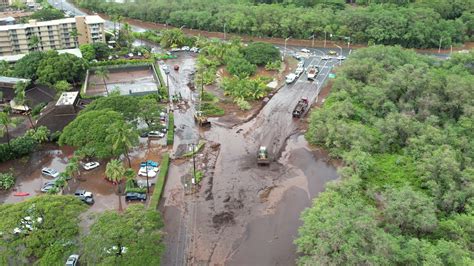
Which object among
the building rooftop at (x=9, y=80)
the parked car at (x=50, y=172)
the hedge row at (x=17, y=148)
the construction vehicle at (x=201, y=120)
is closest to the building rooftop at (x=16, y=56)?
the building rooftop at (x=9, y=80)

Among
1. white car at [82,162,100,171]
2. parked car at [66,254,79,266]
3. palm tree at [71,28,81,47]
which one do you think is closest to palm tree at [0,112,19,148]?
white car at [82,162,100,171]

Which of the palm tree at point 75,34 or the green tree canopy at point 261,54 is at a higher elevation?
the palm tree at point 75,34

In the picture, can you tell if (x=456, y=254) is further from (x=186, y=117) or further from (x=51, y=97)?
(x=51, y=97)

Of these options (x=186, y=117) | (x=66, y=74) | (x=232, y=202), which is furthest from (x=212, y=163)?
(x=66, y=74)

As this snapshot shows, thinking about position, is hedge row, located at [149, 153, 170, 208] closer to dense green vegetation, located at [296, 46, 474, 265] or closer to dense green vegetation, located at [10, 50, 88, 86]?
dense green vegetation, located at [296, 46, 474, 265]

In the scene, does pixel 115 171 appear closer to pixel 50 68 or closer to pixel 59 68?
pixel 59 68

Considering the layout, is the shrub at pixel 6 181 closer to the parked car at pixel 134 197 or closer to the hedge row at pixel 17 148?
the hedge row at pixel 17 148

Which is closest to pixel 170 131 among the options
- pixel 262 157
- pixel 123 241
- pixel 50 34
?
pixel 262 157
